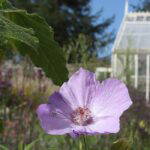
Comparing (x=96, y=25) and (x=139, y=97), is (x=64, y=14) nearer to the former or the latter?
(x=96, y=25)

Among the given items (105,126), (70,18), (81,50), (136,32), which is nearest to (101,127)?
(105,126)

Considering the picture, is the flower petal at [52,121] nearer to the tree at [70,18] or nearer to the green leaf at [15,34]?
the green leaf at [15,34]

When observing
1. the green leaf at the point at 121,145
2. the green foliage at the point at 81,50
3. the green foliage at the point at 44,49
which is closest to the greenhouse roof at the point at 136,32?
the green foliage at the point at 81,50

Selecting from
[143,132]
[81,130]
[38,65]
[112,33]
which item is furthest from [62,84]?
[112,33]

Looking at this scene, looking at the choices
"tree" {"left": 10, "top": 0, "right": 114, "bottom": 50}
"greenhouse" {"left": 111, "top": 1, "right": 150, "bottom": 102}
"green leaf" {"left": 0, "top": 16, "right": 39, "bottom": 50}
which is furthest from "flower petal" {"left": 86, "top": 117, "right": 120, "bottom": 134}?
"tree" {"left": 10, "top": 0, "right": 114, "bottom": 50}

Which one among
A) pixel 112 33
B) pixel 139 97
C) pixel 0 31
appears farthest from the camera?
pixel 112 33

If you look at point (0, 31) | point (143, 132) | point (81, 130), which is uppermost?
point (0, 31)

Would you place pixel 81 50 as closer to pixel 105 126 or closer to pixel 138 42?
pixel 105 126
